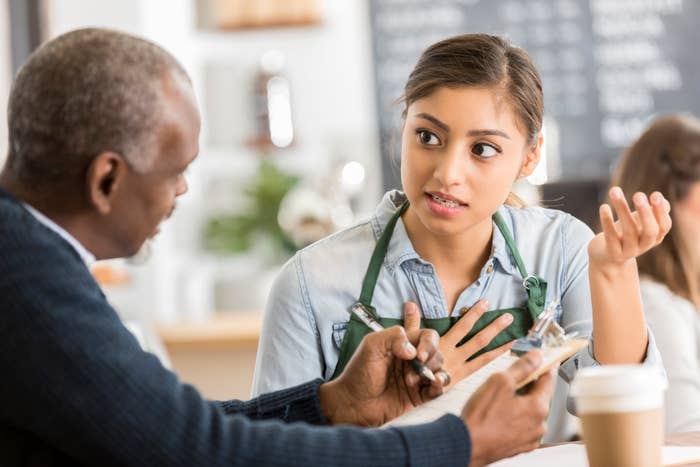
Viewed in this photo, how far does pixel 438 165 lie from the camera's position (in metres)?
1.65

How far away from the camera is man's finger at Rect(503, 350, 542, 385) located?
1.12m

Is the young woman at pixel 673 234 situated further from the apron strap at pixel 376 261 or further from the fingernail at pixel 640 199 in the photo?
the fingernail at pixel 640 199

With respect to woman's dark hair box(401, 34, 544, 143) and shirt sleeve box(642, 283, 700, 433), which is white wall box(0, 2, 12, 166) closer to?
shirt sleeve box(642, 283, 700, 433)

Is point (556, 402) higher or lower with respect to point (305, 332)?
lower

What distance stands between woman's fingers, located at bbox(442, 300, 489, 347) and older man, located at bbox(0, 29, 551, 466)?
1.58ft

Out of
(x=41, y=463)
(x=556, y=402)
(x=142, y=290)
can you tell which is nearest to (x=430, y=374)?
(x=41, y=463)

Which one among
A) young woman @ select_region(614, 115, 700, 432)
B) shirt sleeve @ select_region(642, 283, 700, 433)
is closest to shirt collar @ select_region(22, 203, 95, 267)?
shirt sleeve @ select_region(642, 283, 700, 433)

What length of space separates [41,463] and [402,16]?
16.2 ft

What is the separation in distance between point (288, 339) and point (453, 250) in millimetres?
305

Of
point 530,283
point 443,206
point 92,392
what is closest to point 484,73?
point 443,206

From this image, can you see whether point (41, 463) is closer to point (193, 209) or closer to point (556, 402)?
point (556, 402)

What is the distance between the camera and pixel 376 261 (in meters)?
1.77

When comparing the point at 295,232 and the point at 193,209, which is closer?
the point at 295,232

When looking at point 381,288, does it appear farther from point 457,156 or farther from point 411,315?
point 457,156
